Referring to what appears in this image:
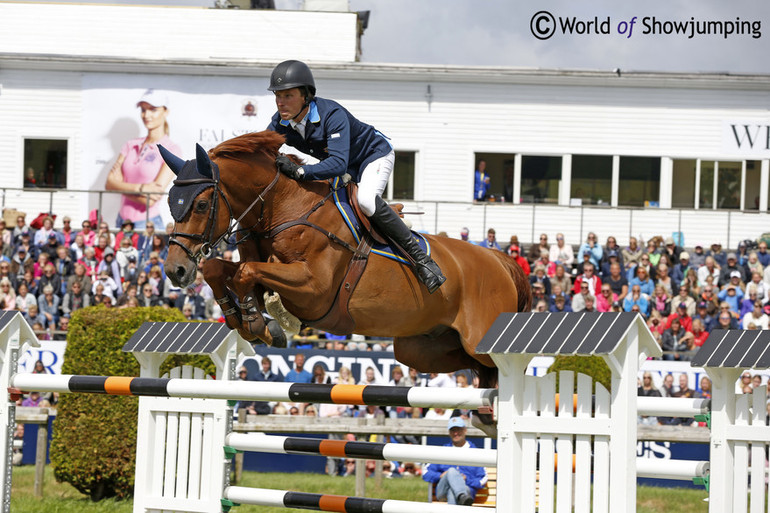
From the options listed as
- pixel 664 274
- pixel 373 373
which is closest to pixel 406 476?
pixel 373 373

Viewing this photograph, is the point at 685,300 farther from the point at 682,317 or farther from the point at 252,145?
the point at 252,145

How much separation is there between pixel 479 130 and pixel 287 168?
1657cm

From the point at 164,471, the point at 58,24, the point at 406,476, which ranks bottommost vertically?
the point at 406,476

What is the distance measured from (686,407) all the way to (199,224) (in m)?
2.72

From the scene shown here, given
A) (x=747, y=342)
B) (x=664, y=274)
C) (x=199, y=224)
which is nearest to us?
(x=747, y=342)

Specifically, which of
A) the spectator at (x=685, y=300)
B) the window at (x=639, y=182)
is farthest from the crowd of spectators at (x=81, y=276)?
the window at (x=639, y=182)

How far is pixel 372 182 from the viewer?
638 centimetres

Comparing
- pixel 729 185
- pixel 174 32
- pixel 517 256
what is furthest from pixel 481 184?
pixel 174 32

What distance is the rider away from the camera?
6.07m

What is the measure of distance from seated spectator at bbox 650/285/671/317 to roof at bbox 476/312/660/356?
11.1m

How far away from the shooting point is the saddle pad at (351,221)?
6270mm

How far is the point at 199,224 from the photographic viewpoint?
5.72m

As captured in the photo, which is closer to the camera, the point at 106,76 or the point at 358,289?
the point at 358,289

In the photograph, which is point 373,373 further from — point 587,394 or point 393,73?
point 393,73
